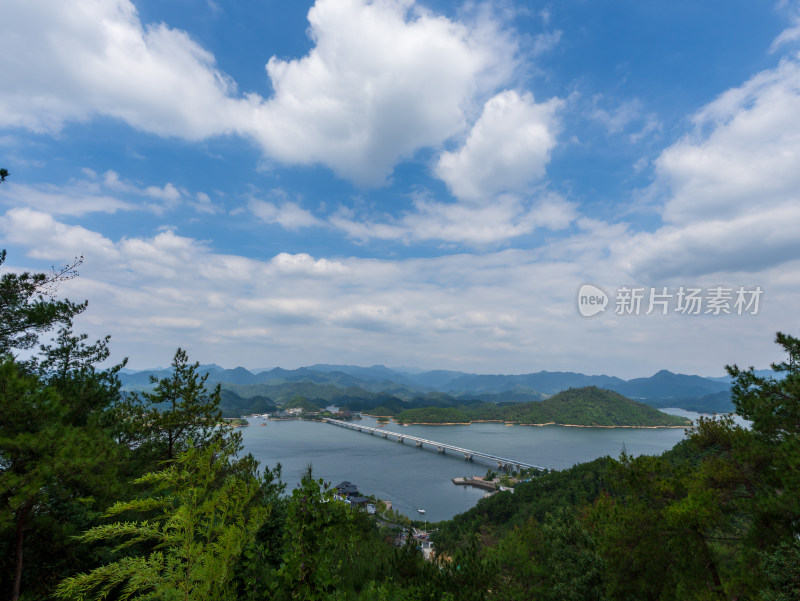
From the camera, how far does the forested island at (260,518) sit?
2596 mm

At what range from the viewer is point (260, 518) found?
3.22 m

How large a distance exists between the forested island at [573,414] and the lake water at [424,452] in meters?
4.25

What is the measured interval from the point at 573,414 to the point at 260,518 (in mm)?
126535

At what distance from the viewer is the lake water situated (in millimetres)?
46031

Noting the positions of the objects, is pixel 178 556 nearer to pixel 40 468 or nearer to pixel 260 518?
pixel 260 518

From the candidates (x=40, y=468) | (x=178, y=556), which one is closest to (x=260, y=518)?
(x=178, y=556)

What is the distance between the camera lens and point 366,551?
4586 millimetres

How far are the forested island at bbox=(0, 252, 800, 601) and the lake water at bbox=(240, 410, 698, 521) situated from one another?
32.9 m

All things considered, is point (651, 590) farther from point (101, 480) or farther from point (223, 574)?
point (101, 480)

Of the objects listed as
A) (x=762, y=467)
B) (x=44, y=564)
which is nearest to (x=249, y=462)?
(x=44, y=564)

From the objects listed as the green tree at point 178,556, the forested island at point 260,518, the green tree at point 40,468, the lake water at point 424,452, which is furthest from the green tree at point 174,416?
the lake water at point 424,452

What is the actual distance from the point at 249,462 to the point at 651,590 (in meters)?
9.96

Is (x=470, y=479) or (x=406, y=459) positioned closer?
(x=470, y=479)

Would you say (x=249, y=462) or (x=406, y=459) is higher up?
(x=249, y=462)
